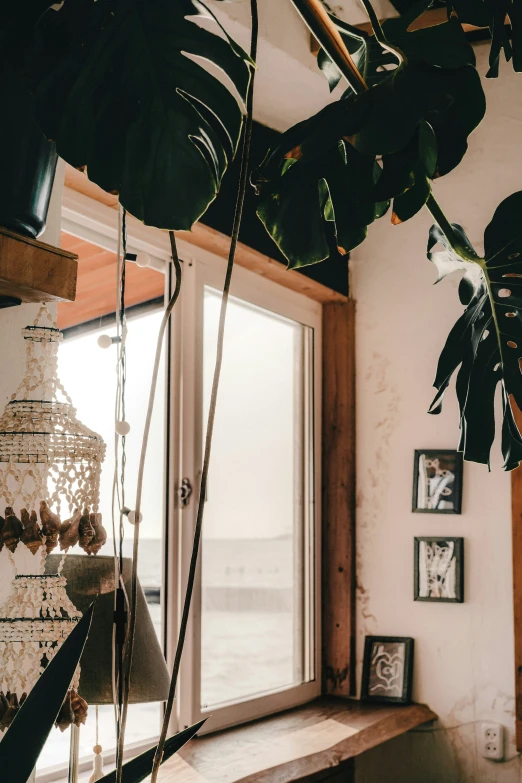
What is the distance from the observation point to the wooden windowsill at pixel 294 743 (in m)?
Result: 2.15

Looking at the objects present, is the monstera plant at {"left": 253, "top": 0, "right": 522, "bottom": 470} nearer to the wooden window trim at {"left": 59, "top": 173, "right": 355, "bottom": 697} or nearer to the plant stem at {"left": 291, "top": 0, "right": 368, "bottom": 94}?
the plant stem at {"left": 291, "top": 0, "right": 368, "bottom": 94}

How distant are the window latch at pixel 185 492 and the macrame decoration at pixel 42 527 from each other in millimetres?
1350

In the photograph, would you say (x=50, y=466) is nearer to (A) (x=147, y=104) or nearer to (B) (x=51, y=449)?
(B) (x=51, y=449)

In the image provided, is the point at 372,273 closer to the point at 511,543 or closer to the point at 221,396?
the point at 221,396

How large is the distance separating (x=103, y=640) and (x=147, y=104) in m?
0.91

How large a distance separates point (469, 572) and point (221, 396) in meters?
1.11

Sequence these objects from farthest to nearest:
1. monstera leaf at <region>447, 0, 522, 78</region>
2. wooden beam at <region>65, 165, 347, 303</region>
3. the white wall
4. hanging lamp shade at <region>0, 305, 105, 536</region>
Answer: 1. the white wall
2. wooden beam at <region>65, 165, 347, 303</region>
3. hanging lamp shade at <region>0, 305, 105, 536</region>
4. monstera leaf at <region>447, 0, 522, 78</region>

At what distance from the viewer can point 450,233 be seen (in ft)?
3.09

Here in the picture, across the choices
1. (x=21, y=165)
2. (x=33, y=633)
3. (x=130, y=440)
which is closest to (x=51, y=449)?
(x=33, y=633)

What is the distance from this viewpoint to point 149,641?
139cm

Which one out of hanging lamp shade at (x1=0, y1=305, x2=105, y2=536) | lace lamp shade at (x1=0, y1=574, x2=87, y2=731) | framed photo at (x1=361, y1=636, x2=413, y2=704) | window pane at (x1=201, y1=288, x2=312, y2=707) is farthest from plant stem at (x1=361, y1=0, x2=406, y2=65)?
framed photo at (x1=361, y1=636, x2=413, y2=704)

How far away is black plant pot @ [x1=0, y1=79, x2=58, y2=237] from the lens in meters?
1.01

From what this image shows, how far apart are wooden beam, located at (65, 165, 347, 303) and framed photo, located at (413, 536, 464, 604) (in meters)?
1.01

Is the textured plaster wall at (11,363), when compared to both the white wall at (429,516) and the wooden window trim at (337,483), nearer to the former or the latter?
the wooden window trim at (337,483)
